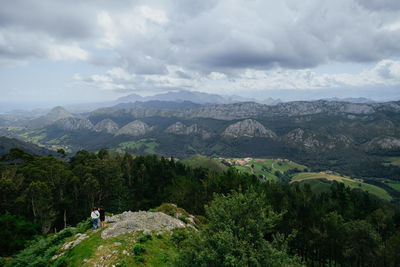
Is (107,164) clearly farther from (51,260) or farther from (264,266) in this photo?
(264,266)

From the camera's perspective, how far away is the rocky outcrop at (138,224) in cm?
2634

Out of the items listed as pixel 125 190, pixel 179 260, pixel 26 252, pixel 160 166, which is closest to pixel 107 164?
pixel 125 190

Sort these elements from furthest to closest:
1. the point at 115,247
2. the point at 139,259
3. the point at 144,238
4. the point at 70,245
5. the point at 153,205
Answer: the point at 153,205
the point at 144,238
the point at 70,245
the point at 115,247
the point at 139,259

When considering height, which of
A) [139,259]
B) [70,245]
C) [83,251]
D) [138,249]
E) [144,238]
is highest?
[138,249]

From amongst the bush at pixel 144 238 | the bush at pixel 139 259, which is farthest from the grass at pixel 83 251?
the bush at pixel 139 259

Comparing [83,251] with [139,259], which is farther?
[83,251]

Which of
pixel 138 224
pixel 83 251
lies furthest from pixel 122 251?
pixel 138 224

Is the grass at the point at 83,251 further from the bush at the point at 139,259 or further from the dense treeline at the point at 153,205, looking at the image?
the dense treeline at the point at 153,205

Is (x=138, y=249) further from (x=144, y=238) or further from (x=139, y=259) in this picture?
(x=144, y=238)

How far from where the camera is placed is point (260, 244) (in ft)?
53.7

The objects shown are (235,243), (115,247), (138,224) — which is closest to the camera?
(235,243)

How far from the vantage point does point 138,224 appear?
28750 mm

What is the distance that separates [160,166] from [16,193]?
5314 centimetres

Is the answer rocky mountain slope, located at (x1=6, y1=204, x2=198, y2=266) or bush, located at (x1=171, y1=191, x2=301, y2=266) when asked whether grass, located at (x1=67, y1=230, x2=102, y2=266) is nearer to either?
rocky mountain slope, located at (x1=6, y1=204, x2=198, y2=266)
